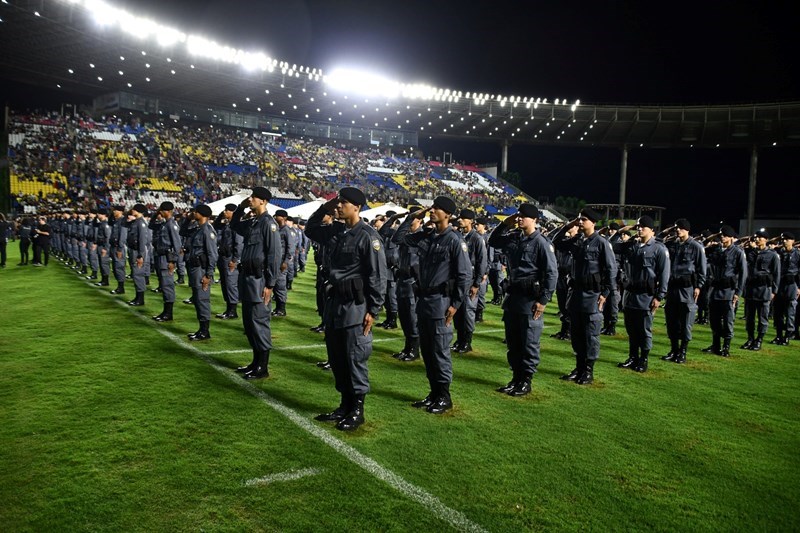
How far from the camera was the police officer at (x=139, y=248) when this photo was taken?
10.3 meters

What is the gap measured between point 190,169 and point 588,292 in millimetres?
40191

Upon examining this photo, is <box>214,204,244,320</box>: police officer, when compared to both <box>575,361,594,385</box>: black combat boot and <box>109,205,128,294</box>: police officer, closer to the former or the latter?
<box>109,205,128,294</box>: police officer

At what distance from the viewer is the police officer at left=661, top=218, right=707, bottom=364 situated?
781 centimetres

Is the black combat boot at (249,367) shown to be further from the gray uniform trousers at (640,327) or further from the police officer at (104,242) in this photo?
the police officer at (104,242)

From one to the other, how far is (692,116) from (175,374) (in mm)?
56802

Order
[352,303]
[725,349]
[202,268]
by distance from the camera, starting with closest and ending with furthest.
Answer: [352,303] < [202,268] < [725,349]

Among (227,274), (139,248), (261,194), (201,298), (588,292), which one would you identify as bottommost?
(201,298)

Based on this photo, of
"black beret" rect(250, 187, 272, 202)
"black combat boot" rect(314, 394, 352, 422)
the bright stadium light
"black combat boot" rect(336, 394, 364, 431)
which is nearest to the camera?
"black combat boot" rect(336, 394, 364, 431)

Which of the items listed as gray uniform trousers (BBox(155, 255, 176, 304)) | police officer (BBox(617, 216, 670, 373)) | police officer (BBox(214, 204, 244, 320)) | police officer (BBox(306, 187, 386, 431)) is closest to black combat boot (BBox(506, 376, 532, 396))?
police officer (BBox(306, 187, 386, 431))

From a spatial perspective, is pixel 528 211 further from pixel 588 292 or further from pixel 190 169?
pixel 190 169

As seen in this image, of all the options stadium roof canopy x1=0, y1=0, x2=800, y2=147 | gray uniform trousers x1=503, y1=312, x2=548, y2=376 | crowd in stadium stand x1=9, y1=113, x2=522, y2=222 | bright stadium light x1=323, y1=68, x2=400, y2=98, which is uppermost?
bright stadium light x1=323, y1=68, x2=400, y2=98

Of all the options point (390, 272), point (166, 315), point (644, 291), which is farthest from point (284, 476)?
point (166, 315)

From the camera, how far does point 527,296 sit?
18.7 feet

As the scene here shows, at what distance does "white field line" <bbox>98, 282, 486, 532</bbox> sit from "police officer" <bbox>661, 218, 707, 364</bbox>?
6072 mm
